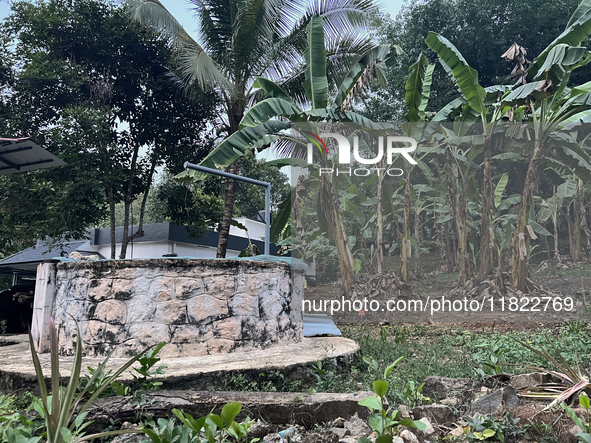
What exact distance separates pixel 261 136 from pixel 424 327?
13.5 ft

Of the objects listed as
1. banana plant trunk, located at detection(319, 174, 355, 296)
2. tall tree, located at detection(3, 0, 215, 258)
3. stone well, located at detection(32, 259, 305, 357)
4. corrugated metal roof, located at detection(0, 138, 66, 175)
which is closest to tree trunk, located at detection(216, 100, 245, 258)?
tall tree, located at detection(3, 0, 215, 258)

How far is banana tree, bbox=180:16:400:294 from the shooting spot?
7414 mm

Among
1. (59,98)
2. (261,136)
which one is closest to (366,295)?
(261,136)

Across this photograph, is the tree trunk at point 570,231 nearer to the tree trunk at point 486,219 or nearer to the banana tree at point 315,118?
the tree trunk at point 486,219

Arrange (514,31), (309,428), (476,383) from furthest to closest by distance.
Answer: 1. (514,31)
2. (476,383)
3. (309,428)

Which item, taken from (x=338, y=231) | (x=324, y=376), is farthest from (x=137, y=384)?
(x=338, y=231)

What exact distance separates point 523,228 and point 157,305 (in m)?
6.40

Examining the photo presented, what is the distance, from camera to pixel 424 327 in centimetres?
720

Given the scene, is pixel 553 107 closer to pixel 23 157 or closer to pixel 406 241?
pixel 406 241

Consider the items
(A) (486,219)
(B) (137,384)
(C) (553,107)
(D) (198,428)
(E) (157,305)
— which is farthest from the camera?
(A) (486,219)

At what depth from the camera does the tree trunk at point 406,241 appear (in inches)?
330

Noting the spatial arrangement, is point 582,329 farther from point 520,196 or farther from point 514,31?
point 514,31

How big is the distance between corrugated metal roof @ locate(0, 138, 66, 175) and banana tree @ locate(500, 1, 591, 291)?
23.8 ft

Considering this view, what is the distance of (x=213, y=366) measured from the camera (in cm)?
366
